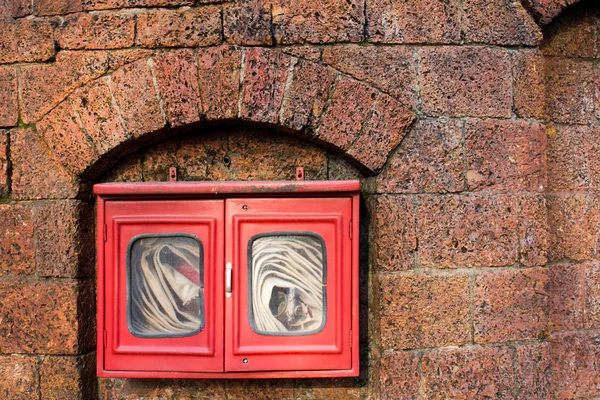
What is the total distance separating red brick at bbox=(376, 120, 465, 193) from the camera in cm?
256

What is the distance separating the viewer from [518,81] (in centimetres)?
263

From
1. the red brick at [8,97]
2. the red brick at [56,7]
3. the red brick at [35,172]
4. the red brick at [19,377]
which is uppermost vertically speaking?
the red brick at [56,7]

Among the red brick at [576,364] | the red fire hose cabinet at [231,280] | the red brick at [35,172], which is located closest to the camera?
the red fire hose cabinet at [231,280]

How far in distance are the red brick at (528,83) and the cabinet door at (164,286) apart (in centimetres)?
177

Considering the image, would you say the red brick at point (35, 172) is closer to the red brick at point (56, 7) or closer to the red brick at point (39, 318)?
the red brick at point (39, 318)

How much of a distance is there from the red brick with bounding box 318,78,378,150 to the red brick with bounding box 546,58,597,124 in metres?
1.21

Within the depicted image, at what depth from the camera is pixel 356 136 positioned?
254 cm

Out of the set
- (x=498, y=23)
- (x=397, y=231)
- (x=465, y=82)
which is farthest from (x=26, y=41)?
(x=498, y=23)

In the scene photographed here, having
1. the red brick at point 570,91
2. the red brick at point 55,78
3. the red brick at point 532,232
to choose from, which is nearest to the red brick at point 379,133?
the red brick at point 532,232

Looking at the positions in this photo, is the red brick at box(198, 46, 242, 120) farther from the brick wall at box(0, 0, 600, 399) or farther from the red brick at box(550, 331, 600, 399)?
the red brick at box(550, 331, 600, 399)

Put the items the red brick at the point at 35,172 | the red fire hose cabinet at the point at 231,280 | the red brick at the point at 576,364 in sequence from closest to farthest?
the red fire hose cabinet at the point at 231,280
the red brick at the point at 35,172
the red brick at the point at 576,364

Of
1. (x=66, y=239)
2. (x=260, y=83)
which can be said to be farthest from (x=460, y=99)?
(x=66, y=239)

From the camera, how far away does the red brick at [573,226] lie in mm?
2844

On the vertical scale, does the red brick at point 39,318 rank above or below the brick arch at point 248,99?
below
